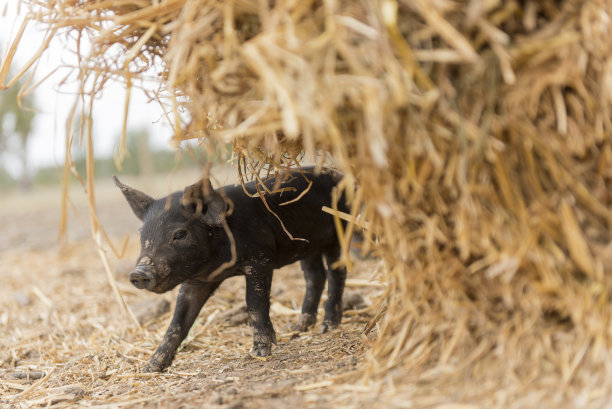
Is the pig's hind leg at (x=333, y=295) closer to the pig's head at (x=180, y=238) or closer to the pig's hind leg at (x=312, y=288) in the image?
the pig's hind leg at (x=312, y=288)

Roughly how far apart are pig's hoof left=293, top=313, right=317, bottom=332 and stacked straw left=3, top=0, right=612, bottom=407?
7.77ft

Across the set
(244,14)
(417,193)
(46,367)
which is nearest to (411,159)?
(417,193)

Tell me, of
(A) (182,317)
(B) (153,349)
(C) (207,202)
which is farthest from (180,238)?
(B) (153,349)

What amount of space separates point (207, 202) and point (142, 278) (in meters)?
0.68

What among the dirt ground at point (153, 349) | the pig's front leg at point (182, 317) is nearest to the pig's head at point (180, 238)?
the pig's front leg at point (182, 317)

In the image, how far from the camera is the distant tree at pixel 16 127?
100.0 ft

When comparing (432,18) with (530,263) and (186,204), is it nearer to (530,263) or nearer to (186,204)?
(530,263)

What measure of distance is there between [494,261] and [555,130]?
0.64 meters

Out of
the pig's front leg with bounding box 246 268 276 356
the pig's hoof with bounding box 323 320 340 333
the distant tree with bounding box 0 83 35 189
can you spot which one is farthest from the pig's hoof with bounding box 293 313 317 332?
the distant tree with bounding box 0 83 35 189

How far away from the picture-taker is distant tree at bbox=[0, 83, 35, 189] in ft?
100.0

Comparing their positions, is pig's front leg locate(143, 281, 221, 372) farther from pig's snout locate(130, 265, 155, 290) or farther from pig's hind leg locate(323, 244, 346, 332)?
pig's hind leg locate(323, 244, 346, 332)

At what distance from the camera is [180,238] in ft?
13.3

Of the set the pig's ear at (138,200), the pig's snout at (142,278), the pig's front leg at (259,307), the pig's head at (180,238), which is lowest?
the pig's front leg at (259,307)

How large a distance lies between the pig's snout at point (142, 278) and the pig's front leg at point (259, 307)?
73 cm
